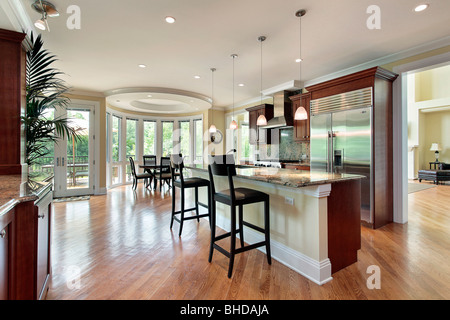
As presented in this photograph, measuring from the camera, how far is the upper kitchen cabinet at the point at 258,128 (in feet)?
19.1

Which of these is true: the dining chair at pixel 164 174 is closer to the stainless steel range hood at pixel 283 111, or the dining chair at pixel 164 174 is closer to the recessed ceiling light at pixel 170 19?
the stainless steel range hood at pixel 283 111

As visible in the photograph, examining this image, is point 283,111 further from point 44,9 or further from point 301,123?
point 44,9

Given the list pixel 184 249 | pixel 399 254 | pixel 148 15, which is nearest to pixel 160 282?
pixel 184 249

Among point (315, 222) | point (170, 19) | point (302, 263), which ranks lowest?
point (302, 263)

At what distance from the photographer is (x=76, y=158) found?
5738 millimetres

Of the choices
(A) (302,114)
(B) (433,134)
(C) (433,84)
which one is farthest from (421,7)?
(B) (433,134)

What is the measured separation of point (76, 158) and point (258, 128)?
499 centimetres

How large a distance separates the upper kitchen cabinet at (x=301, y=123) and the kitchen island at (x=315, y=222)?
2696 millimetres

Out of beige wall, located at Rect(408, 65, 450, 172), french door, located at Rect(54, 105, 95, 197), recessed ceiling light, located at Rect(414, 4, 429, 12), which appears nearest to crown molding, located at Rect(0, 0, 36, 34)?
french door, located at Rect(54, 105, 95, 197)

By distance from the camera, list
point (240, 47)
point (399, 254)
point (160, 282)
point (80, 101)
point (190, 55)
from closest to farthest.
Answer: point (160, 282) → point (399, 254) → point (240, 47) → point (190, 55) → point (80, 101)

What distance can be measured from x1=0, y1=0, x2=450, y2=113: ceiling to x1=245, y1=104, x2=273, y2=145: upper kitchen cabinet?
1.05m

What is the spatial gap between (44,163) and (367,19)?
7.01 metres
